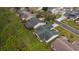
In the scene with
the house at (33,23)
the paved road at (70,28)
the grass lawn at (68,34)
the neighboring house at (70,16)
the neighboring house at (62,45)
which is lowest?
the neighboring house at (62,45)

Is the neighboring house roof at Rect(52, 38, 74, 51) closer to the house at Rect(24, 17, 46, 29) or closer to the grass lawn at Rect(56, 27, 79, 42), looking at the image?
the grass lawn at Rect(56, 27, 79, 42)

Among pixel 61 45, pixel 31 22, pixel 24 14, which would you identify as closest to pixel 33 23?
pixel 31 22

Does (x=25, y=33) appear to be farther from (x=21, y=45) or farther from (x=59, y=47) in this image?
(x=59, y=47)

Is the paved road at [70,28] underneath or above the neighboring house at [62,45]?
above

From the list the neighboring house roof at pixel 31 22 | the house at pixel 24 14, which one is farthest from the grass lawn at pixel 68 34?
the house at pixel 24 14

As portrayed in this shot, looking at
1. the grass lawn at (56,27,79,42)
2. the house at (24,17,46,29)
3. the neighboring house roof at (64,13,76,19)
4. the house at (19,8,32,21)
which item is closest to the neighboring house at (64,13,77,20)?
the neighboring house roof at (64,13,76,19)

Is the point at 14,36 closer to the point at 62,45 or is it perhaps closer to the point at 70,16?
the point at 62,45

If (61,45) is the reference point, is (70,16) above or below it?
above

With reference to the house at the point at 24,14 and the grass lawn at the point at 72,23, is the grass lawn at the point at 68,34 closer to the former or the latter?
the grass lawn at the point at 72,23
